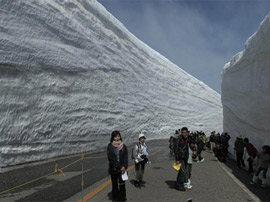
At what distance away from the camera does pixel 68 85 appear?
1540 cm

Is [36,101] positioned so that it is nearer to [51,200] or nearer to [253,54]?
[51,200]

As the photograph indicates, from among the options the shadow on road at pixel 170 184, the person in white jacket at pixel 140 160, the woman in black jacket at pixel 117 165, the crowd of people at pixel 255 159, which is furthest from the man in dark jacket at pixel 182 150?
the crowd of people at pixel 255 159

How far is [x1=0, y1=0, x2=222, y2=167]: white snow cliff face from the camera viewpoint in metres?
11.5

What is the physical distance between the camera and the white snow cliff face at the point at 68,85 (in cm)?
1154

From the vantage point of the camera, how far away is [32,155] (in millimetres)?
11359

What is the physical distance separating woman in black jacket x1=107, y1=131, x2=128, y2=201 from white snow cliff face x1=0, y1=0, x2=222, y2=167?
23.1 ft

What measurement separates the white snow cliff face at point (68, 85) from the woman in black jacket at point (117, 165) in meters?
7.05

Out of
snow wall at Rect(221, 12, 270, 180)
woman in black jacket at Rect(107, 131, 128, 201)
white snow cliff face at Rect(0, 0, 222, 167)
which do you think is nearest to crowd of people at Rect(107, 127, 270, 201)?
woman in black jacket at Rect(107, 131, 128, 201)

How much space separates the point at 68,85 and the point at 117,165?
453 inches

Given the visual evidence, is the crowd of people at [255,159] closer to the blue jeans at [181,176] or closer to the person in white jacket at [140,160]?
the blue jeans at [181,176]

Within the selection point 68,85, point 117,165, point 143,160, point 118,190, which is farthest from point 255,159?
point 68,85

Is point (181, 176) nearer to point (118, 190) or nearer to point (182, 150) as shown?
point (182, 150)

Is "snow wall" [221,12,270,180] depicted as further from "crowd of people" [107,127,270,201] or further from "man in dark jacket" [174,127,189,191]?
"man in dark jacket" [174,127,189,191]

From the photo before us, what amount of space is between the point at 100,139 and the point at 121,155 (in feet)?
40.1
